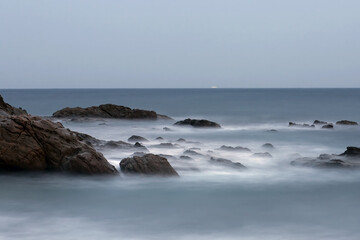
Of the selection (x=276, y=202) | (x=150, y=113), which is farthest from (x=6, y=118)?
(x=150, y=113)

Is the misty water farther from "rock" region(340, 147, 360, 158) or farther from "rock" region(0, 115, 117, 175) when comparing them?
"rock" region(340, 147, 360, 158)

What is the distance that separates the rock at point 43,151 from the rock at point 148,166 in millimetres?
468

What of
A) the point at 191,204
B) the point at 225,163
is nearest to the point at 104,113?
the point at 225,163

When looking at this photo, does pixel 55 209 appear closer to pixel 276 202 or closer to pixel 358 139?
pixel 276 202

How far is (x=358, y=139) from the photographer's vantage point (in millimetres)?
29172

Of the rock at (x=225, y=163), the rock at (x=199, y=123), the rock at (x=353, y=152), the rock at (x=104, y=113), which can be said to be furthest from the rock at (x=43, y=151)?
the rock at (x=104, y=113)

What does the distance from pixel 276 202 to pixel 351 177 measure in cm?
384

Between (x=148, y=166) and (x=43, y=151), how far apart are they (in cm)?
310

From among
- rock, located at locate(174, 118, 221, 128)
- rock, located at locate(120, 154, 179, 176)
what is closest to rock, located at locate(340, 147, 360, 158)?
rock, located at locate(120, 154, 179, 176)

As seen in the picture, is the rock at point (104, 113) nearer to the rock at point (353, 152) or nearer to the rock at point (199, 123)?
the rock at point (199, 123)

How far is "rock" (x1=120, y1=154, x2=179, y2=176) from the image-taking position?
44.4ft

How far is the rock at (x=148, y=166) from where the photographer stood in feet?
44.4

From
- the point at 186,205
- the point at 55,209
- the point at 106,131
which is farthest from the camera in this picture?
the point at 106,131

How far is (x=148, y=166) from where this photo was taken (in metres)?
13.6
